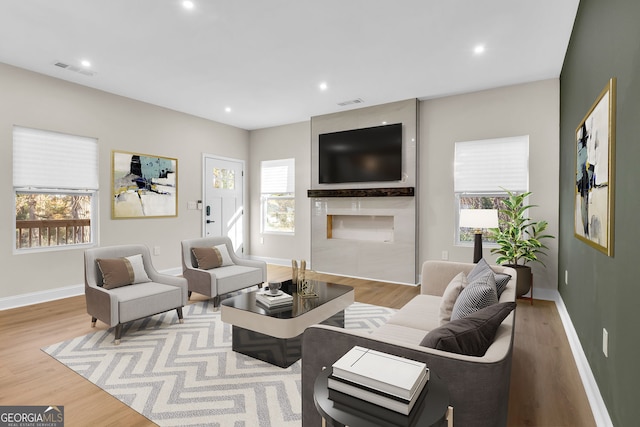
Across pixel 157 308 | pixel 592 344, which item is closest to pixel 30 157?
pixel 157 308

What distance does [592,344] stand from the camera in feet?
7.14

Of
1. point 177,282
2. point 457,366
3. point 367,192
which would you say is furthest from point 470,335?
point 367,192

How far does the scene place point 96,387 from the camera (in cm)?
223

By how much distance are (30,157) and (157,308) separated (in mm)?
2620

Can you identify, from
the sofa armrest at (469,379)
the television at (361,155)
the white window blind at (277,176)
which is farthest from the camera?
the white window blind at (277,176)

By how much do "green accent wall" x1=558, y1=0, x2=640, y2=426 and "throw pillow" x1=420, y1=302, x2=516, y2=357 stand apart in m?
0.53

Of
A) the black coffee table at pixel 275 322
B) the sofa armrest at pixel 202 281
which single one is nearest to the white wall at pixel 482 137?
the black coffee table at pixel 275 322

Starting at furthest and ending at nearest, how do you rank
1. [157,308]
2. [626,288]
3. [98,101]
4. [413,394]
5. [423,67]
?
[98,101]
[423,67]
[157,308]
[626,288]
[413,394]

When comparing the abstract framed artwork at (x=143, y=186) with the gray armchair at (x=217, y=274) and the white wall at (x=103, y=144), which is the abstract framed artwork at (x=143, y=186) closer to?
the white wall at (x=103, y=144)

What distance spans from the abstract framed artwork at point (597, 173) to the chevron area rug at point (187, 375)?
6.40ft

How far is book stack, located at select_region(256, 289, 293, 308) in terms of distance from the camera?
2.69m

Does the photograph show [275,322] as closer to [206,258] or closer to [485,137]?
[206,258]

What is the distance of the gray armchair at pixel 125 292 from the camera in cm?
291

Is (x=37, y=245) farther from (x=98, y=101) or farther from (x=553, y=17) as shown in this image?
(x=553, y=17)
